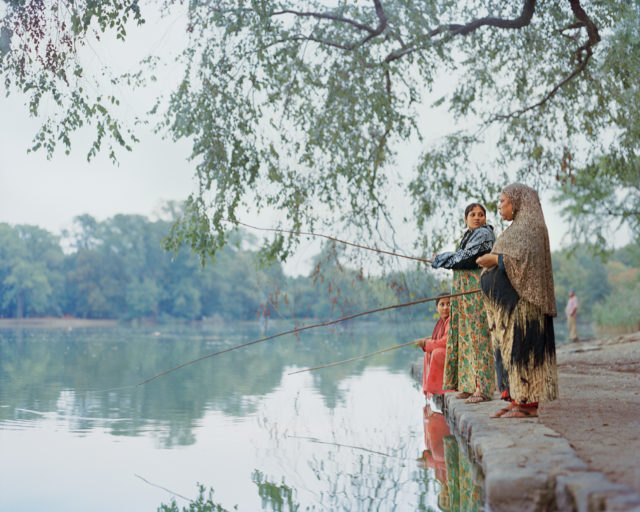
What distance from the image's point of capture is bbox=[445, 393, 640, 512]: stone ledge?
3098 mm

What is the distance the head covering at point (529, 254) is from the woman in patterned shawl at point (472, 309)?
1021mm

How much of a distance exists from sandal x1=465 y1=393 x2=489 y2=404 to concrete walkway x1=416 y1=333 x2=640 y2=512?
0.09 metres

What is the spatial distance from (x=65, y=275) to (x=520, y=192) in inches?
2878

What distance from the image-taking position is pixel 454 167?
10.8 meters

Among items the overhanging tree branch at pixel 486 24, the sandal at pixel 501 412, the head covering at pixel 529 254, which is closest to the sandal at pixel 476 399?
the sandal at pixel 501 412

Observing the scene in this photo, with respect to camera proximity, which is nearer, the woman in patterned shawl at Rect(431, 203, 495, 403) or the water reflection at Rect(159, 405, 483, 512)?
the water reflection at Rect(159, 405, 483, 512)

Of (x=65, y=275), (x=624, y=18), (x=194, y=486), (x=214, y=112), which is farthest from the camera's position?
(x=65, y=275)

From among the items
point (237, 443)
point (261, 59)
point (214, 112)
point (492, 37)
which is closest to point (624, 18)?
point (492, 37)

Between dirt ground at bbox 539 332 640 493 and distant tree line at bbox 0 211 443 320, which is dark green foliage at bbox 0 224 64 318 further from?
dirt ground at bbox 539 332 640 493

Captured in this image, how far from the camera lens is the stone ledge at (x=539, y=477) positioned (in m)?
3.10

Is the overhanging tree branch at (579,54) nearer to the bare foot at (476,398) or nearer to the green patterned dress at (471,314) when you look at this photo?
the green patterned dress at (471,314)

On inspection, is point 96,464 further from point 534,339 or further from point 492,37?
point 492,37

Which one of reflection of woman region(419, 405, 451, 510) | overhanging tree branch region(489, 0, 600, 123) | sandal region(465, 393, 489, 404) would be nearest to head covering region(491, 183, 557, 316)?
reflection of woman region(419, 405, 451, 510)

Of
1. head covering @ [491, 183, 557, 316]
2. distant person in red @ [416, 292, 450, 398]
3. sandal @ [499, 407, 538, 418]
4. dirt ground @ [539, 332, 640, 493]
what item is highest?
head covering @ [491, 183, 557, 316]
